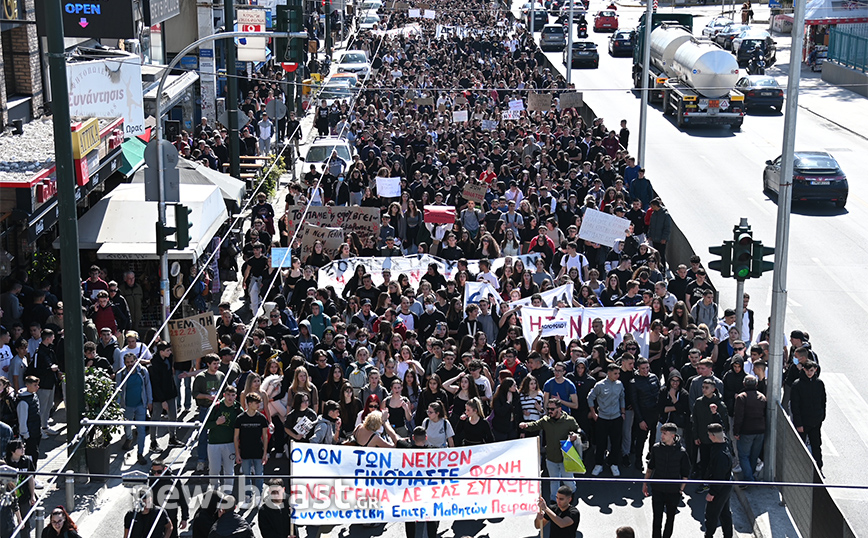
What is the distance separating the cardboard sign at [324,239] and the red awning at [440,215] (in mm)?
1922

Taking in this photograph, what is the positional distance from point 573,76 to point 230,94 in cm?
3304

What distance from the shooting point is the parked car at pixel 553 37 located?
71.6m

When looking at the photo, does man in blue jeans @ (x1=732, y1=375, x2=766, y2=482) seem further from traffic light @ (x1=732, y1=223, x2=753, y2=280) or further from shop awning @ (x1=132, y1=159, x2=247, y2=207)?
shop awning @ (x1=132, y1=159, x2=247, y2=207)

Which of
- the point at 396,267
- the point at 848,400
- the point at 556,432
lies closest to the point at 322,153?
the point at 396,267

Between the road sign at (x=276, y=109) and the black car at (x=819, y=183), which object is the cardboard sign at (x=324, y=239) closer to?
the black car at (x=819, y=183)

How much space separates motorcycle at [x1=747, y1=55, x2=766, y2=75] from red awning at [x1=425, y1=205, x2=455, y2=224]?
3583cm

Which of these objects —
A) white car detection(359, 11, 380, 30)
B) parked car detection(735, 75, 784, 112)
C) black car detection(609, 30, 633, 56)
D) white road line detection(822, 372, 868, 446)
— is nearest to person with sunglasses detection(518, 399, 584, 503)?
white road line detection(822, 372, 868, 446)

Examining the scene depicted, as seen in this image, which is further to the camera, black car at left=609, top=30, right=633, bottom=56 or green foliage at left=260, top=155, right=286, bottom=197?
black car at left=609, top=30, right=633, bottom=56

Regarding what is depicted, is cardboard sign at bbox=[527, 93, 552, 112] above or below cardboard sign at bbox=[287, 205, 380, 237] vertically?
above

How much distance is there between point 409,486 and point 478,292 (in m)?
6.41

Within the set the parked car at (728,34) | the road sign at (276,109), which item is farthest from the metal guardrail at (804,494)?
the parked car at (728,34)

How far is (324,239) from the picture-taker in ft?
71.9

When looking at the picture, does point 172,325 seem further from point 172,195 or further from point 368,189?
point 368,189

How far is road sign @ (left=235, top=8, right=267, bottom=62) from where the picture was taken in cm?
3625
